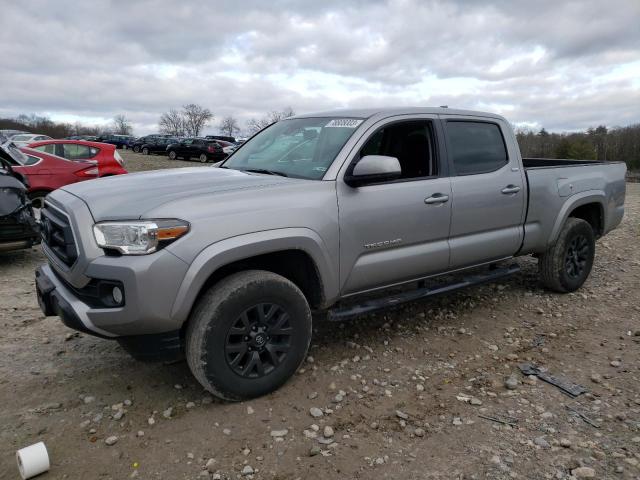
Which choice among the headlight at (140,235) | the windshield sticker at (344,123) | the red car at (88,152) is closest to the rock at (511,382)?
the windshield sticker at (344,123)

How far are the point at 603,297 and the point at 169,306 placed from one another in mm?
4650

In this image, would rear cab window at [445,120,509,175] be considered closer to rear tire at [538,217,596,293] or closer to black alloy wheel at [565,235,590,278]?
rear tire at [538,217,596,293]

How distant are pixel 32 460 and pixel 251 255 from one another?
1.51 meters

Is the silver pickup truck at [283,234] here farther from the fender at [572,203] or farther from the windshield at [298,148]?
the fender at [572,203]

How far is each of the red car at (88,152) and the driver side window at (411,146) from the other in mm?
7955

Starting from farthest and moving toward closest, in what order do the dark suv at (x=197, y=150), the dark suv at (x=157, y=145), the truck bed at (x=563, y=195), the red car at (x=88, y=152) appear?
the dark suv at (x=157, y=145) → the dark suv at (x=197, y=150) → the red car at (x=88, y=152) → the truck bed at (x=563, y=195)

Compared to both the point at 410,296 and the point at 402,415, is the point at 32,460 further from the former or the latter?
the point at 410,296

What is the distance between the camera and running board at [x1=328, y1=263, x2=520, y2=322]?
3.50m

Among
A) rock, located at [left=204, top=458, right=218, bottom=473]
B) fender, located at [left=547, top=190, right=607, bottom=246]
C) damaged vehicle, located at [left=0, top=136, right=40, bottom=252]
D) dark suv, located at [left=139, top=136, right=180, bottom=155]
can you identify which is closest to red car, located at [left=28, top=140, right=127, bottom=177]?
damaged vehicle, located at [left=0, top=136, right=40, bottom=252]

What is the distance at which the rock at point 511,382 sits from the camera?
3.41 meters

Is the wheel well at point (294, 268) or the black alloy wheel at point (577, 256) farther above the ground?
the wheel well at point (294, 268)

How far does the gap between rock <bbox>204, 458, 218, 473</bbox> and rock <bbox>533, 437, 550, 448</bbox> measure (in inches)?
69.5

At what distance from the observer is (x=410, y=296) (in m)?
3.89

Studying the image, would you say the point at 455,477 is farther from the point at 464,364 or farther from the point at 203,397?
the point at 203,397
